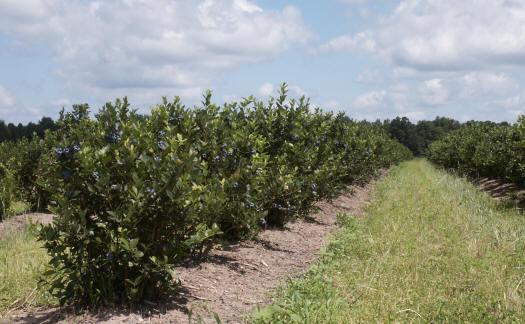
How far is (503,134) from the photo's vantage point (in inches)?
706

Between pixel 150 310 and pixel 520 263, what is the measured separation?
4.51 m

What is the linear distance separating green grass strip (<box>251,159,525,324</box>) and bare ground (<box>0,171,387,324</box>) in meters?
0.28

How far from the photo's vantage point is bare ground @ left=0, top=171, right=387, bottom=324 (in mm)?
3391

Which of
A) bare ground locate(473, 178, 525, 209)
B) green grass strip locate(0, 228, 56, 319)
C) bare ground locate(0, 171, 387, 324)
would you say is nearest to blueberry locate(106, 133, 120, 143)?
green grass strip locate(0, 228, 56, 319)

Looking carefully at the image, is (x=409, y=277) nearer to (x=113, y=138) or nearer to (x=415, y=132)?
(x=113, y=138)

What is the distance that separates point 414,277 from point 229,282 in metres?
2.15

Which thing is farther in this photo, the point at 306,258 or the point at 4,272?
the point at 306,258

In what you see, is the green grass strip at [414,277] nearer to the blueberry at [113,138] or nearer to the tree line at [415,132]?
the blueberry at [113,138]

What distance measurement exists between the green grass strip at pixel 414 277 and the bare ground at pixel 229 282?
28 cm

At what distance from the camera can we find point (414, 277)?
4.83 metres

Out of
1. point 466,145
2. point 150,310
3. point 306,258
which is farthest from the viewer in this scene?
point 466,145

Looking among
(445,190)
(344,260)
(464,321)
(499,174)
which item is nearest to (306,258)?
(344,260)

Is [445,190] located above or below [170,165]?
below

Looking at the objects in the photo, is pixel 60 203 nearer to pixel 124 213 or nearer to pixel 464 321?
pixel 124 213
